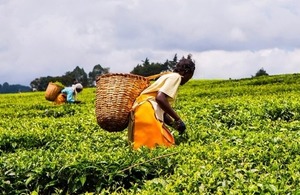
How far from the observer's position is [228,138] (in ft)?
24.8

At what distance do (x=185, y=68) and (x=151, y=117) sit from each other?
29.8 inches

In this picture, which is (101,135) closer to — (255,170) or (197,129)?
(197,129)

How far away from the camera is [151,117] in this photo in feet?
23.2

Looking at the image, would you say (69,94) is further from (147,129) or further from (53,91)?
(147,129)

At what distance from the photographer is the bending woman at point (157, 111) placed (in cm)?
695

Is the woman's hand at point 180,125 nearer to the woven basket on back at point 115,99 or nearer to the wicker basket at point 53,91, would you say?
the woven basket on back at point 115,99

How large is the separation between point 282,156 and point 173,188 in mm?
1525

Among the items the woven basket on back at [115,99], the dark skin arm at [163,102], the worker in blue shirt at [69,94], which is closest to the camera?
the dark skin arm at [163,102]

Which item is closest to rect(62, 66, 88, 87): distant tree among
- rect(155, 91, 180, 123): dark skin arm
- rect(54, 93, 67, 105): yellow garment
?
rect(54, 93, 67, 105): yellow garment

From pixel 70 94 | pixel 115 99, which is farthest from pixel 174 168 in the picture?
pixel 70 94

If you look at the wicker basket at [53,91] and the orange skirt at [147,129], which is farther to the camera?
the wicker basket at [53,91]

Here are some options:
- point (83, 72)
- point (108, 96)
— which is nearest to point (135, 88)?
point (108, 96)

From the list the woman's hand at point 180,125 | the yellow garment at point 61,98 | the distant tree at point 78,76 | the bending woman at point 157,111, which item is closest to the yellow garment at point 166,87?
the bending woman at point 157,111

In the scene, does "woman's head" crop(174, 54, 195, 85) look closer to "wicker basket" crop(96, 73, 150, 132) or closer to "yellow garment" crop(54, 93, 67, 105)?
"wicker basket" crop(96, 73, 150, 132)
